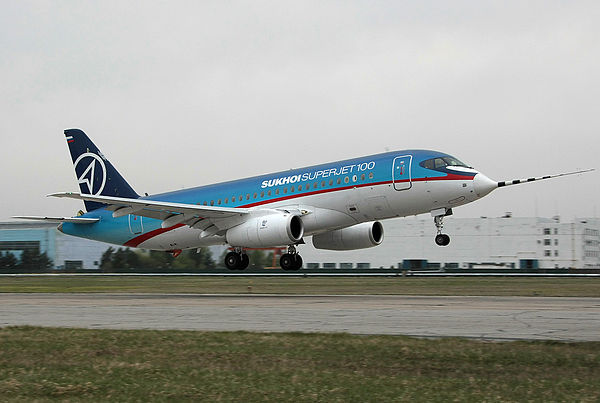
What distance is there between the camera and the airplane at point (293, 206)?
33.1 metres

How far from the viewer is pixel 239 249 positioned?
1558 inches

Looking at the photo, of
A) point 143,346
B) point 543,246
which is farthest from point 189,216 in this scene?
point 543,246

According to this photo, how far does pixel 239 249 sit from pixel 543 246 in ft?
258

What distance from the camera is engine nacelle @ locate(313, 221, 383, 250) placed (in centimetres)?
3962

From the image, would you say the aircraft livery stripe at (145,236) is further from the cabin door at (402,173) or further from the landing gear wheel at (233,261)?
the cabin door at (402,173)

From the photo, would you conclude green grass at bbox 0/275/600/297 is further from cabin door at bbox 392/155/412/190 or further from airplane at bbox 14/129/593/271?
cabin door at bbox 392/155/412/190

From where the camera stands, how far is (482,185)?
32.4m

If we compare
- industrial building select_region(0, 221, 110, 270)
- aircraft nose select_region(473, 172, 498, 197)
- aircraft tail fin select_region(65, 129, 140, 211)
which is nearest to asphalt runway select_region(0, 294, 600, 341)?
aircraft nose select_region(473, 172, 498, 197)

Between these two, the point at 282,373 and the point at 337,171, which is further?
the point at 337,171

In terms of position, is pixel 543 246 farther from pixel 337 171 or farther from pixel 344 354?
pixel 344 354

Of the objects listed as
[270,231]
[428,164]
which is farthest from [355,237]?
[428,164]

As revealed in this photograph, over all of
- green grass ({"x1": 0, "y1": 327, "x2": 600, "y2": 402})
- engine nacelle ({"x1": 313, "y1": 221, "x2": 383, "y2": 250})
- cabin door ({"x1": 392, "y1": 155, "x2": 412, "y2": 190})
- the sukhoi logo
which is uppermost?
the sukhoi logo

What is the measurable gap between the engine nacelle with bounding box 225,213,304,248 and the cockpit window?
21.2ft

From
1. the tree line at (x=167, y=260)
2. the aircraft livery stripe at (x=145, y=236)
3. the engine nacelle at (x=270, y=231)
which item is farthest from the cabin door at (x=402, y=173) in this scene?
the tree line at (x=167, y=260)
